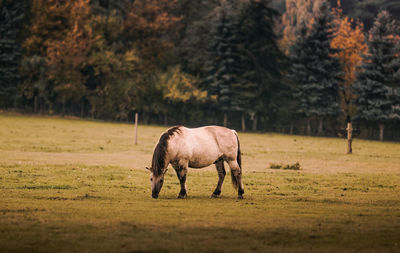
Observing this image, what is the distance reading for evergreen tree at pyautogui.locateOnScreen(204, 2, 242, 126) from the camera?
67.7m

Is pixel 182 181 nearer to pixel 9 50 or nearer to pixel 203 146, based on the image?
pixel 203 146

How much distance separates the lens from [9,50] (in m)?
65.7

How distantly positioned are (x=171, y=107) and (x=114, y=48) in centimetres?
1095

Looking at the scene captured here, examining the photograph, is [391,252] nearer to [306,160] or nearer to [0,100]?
[306,160]

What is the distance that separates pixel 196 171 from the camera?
75.0 feet

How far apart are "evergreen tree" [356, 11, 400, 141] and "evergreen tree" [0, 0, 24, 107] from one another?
4187 cm

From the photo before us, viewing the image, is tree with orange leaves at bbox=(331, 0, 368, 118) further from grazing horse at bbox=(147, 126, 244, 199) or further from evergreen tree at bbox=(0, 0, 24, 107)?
grazing horse at bbox=(147, 126, 244, 199)

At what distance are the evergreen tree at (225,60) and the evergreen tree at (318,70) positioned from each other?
764 centimetres

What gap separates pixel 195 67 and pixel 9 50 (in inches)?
948

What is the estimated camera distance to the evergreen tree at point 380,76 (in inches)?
2381

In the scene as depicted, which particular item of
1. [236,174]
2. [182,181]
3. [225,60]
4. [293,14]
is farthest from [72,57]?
[182,181]

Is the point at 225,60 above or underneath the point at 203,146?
above

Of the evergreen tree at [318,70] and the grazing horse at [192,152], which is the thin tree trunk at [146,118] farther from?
the grazing horse at [192,152]

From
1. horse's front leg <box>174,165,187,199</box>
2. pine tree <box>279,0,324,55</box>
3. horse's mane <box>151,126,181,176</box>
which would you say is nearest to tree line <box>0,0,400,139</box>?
pine tree <box>279,0,324,55</box>
